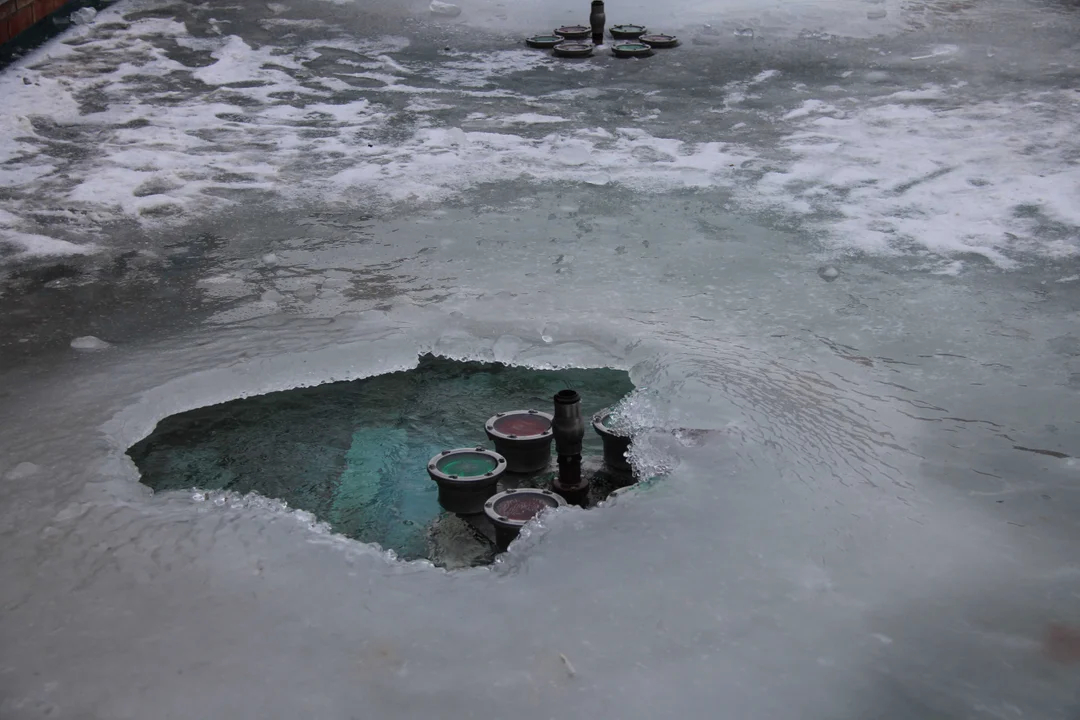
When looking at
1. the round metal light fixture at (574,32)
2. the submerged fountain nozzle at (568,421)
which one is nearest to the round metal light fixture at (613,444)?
the submerged fountain nozzle at (568,421)

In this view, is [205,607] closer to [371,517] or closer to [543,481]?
[371,517]

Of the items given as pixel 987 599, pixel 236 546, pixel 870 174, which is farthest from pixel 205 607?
pixel 870 174

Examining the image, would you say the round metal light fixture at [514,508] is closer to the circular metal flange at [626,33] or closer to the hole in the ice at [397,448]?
the hole in the ice at [397,448]

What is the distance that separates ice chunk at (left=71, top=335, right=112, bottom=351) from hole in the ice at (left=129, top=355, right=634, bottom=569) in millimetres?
423

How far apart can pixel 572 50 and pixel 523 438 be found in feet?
14.6

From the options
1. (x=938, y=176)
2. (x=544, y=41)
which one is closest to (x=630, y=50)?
(x=544, y=41)

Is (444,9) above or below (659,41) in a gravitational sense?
above

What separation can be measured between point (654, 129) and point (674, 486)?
3085 mm

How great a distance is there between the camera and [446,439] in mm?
2732

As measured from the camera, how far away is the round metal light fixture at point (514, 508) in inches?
85.3

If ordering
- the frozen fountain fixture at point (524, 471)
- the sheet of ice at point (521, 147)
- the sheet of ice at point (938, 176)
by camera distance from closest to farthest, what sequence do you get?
the frozen fountain fixture at point (524, 471) → the sheet of ice at point (938, 176) → the sheet of ice at point (521, 147)

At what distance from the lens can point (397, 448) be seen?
271cm

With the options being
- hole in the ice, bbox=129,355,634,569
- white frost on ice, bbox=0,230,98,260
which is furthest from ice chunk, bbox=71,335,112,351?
white frost on ice, bbox=0,230,98,260

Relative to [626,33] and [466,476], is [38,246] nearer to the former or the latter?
[466,476]
